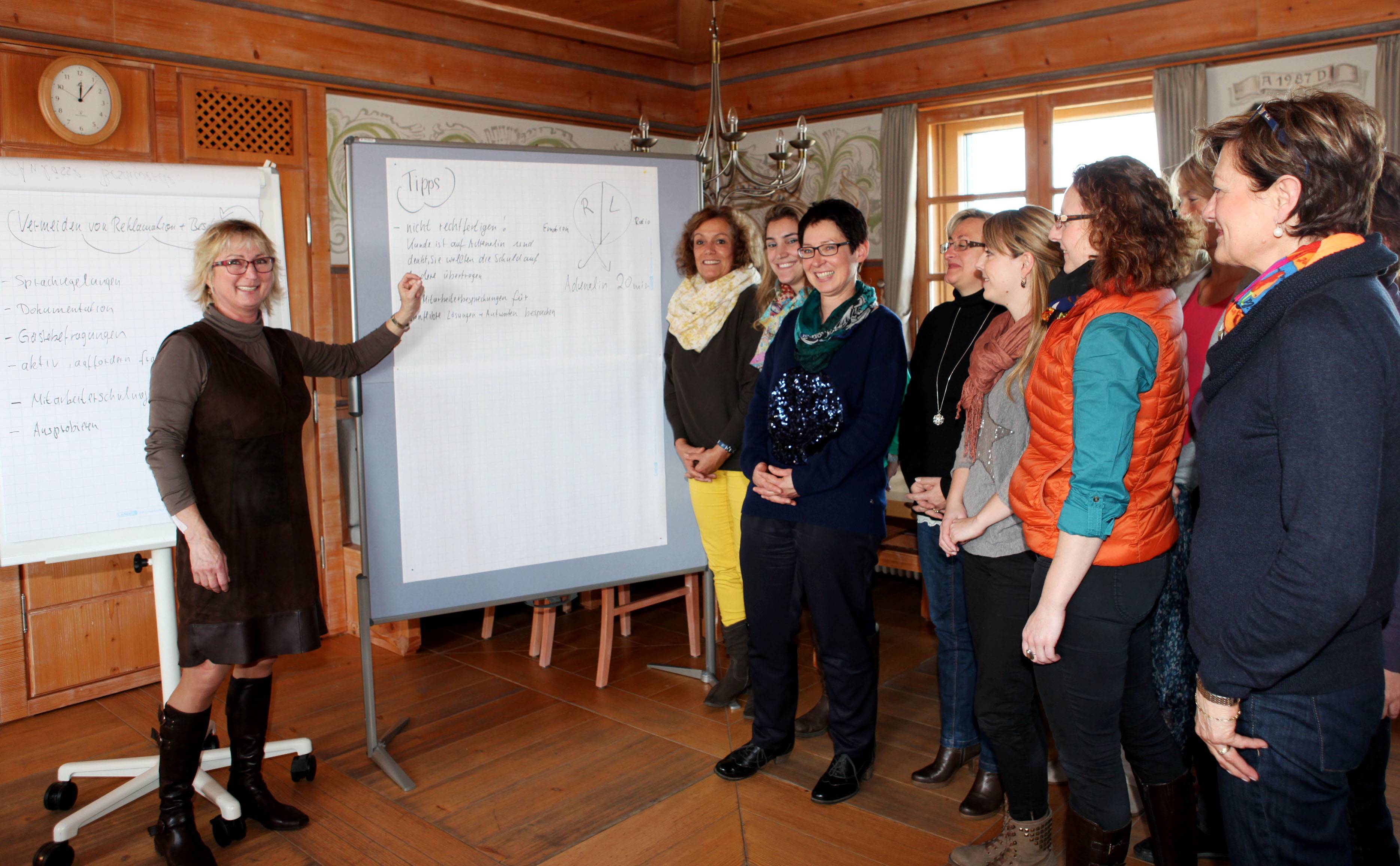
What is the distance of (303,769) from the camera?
269 cm

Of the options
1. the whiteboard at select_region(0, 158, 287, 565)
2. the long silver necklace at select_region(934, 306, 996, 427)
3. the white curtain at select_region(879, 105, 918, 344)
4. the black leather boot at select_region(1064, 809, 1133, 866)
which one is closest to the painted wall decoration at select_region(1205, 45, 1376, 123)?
the white curtain at select_region(879, 105, 918, 344)

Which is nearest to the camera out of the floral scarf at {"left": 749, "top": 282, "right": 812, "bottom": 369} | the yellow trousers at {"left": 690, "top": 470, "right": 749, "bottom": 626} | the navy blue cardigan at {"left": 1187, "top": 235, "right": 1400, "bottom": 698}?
the navy blue cardigan at {"left": 1187, "top": 235, "right": 1400, "bottom": 698}

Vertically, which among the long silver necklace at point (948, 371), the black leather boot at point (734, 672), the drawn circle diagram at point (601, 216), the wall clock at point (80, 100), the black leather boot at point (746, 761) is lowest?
the black leather boot at point (746, 761)

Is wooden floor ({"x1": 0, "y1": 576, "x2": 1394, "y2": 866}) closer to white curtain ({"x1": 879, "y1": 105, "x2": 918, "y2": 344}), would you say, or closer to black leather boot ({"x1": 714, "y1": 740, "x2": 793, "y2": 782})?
black leather boot ({"x1": 714, "y1": 740, "x2": 793, "y2": 782})

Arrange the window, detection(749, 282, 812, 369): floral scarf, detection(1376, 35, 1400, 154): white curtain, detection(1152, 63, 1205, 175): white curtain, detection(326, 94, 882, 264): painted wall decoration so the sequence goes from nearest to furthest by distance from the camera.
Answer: detection(749, 282, 812, 369): floral scarf < detection(1376, 35, 1400, 154): white curtain < detection(1152, 63, 1205, 175): white curtain < detection(326, 94, 882, 264): painted wall decoration < the window

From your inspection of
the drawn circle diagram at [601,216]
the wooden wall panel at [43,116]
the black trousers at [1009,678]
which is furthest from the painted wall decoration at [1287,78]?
the wooden wall panel at [43,116]

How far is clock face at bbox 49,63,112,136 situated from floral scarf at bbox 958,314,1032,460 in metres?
3.13

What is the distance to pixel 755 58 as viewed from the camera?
528 cm

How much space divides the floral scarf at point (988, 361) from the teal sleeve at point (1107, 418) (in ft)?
1.49

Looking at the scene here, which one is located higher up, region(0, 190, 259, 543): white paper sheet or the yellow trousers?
region(0, 190, 259, 543): white paper sheet

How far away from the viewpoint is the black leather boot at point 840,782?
2.50 meters

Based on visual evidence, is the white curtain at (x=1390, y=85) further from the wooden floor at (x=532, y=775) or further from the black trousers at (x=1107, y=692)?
the black trousers at (x=1107, y=692)

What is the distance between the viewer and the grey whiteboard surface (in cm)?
264

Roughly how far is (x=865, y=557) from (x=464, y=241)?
144 cm
